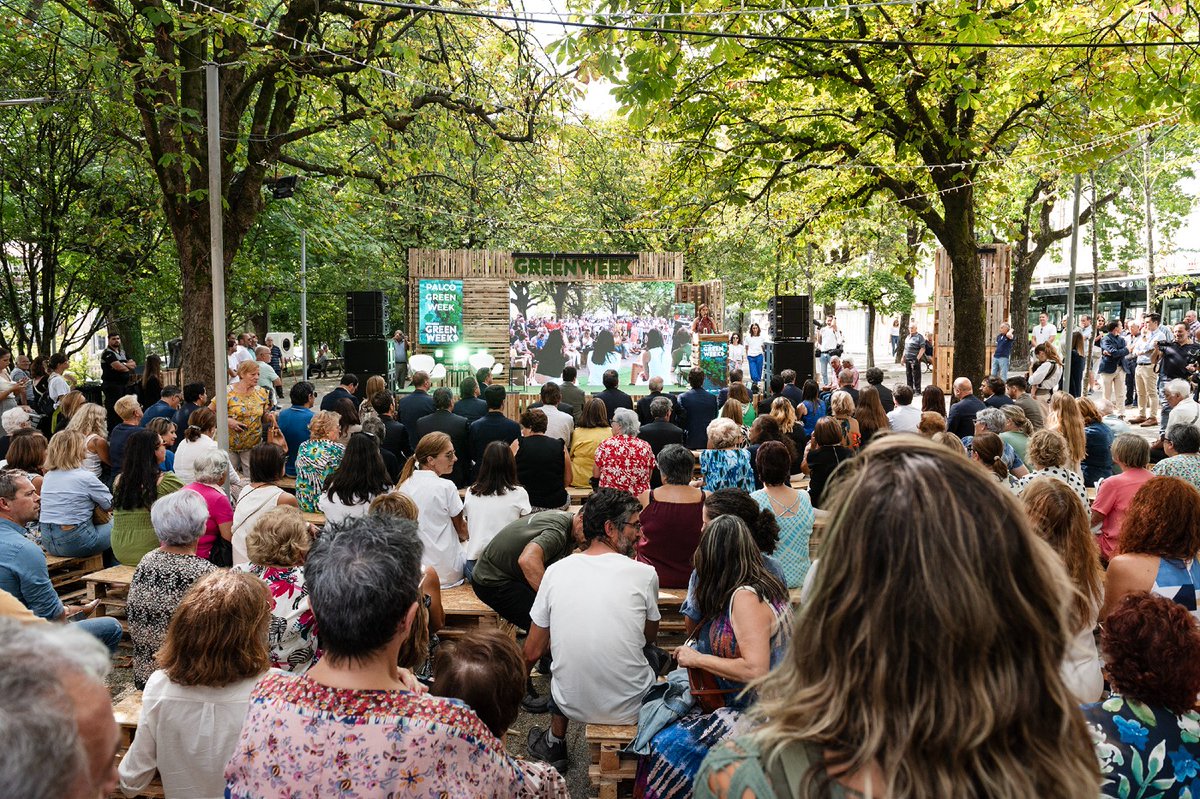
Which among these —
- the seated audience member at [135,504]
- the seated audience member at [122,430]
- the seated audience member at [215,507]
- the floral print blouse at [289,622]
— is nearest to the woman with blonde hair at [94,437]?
the seated audience member at [122,430]

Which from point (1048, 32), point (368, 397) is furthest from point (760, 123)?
point (368, 397)

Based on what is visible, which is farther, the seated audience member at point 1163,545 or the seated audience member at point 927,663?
the seated audience member at point 1163,545

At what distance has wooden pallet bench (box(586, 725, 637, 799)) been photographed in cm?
351

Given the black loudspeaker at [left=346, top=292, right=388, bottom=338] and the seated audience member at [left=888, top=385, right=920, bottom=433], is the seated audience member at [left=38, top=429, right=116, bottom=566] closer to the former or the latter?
the seated audience member at [left=888, top=385, right=920, bottom=433]

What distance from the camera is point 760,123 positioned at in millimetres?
12219

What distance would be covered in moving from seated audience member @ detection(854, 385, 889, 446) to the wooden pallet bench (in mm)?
5134

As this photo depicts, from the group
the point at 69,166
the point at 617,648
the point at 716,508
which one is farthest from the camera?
the point at 69,166

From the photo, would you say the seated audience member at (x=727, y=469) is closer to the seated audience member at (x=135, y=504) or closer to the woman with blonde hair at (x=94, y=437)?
the seated audience member at (x=135, y=504)

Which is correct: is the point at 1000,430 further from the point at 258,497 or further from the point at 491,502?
the point at 258,497

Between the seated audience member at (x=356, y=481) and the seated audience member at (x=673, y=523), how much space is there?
5.56ft

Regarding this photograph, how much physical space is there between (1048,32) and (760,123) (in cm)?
368

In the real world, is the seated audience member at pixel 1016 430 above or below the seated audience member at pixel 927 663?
below

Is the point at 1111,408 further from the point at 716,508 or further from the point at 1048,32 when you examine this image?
the point at 716,508

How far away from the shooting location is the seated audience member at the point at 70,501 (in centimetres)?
586
